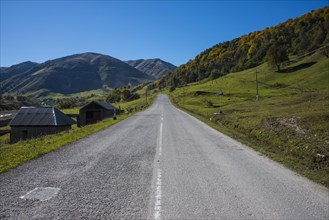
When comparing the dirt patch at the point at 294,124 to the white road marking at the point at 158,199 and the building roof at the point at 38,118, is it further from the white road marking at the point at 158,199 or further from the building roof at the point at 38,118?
the building roof at the point at 38,118

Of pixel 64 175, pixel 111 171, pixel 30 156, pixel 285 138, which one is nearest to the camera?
pixel 64 175

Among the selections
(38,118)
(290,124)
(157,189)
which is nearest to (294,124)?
(290,124)

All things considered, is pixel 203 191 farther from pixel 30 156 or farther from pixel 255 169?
pixel 30 156

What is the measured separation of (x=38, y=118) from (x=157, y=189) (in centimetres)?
3616

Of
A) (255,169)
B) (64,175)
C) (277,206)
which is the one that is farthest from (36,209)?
(255,169)

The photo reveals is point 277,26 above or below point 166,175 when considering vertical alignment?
above

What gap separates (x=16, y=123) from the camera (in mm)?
36938

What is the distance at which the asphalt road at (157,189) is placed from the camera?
5.16m

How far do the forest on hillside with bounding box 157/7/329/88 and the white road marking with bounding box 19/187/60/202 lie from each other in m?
102

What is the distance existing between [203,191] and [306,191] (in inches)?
103

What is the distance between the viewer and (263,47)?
136 meters

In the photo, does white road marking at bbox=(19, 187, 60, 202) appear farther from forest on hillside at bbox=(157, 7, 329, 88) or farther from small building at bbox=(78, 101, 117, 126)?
forest on hillside at bbox=(157, 7, 329, 88)

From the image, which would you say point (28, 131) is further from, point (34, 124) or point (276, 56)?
point (276, 56)

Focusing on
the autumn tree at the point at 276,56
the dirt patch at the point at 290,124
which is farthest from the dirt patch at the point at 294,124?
the autumn tree at the point at 276,56
